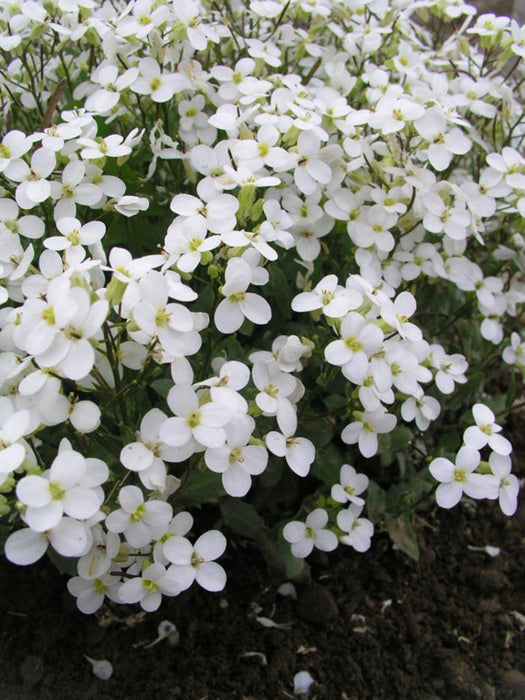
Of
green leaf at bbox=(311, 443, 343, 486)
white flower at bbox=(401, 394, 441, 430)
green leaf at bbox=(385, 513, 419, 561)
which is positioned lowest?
green leaf at bbox=(385, 513, 419, 561)

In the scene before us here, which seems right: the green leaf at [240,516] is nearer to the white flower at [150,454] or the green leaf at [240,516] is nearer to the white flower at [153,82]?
the white flower at [150,454]

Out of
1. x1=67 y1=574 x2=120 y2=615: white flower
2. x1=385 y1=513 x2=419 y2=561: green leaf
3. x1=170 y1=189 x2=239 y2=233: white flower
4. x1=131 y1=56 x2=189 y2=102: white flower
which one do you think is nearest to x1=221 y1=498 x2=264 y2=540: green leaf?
x1=385 y1=513 x2=419 y2=561: green leaf

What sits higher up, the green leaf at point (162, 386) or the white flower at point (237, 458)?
the white flower at point (237, 458)

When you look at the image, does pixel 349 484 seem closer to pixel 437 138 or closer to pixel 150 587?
pixel 150 587

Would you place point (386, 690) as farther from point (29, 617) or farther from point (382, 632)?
point (29, 617)

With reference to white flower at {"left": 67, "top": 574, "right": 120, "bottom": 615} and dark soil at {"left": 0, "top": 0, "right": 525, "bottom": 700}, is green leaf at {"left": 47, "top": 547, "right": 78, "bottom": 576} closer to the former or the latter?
white flower at {"left": 67, "top": 574, "right": 120, "bottom": 615}

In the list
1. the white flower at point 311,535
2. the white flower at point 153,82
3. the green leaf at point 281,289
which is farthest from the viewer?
the green leaf at point 281,289

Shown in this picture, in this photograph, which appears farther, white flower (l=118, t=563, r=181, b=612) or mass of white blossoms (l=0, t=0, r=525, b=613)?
white flower (l=118, t=563, r=181, b=612)

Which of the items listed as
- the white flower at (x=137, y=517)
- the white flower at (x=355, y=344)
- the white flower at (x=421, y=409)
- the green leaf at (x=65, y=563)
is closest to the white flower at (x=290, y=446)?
the white flower at (x=355, y=344)
